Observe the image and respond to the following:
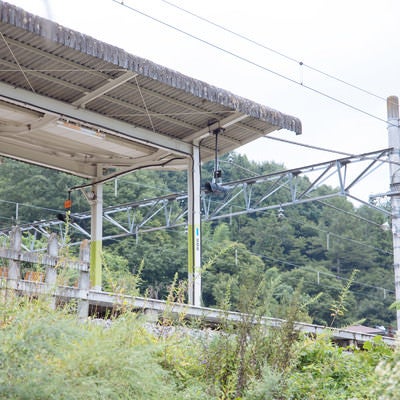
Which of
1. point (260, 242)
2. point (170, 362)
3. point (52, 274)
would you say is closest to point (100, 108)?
point (52, 274)

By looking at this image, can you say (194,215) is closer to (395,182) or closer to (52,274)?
(395,182)

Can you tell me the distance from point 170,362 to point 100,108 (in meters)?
7.58

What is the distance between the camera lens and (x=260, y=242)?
51.6m

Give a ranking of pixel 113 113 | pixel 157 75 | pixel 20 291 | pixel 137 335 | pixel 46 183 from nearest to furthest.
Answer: pixel 137 335 → pixel 20 291 → pixel 157 75 → pixel 113 113 → pixel 46 183

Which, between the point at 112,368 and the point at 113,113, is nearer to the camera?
the point at 112,368

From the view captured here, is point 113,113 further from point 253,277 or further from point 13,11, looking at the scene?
point 253,277

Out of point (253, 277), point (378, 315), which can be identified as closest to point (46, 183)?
point (378, 315)

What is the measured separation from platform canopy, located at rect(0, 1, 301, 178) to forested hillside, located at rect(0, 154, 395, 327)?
1725 cm

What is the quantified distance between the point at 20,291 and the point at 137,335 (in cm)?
124

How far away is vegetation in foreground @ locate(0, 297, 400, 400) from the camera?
546 centimetres

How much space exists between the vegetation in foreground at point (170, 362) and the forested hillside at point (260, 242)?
25654 millimetres

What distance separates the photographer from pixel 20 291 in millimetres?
7602

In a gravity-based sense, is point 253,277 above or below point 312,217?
below

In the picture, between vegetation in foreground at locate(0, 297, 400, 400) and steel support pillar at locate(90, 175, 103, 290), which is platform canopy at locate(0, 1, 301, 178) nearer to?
steel support pillar at locate(90, 175, 103, 290)
